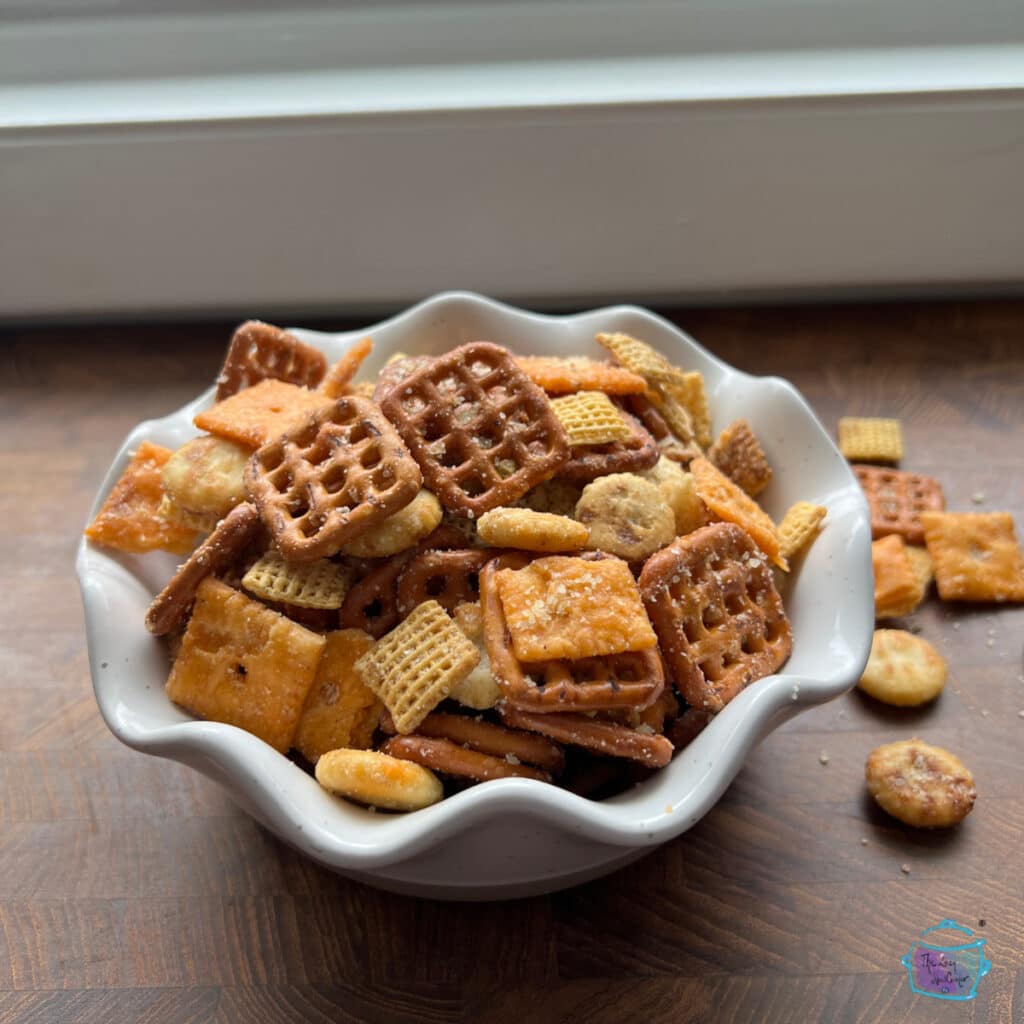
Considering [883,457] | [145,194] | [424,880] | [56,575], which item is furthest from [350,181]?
[424,880]

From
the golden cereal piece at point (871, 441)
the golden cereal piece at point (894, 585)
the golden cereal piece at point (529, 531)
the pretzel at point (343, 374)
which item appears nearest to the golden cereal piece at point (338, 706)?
the golden cereal piece at point (529, 531)

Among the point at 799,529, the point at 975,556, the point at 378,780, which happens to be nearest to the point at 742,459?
Result: the point at 799,529

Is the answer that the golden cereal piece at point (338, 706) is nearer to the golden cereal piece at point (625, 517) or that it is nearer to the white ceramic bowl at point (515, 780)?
the white ceramic bowl at point (515, 780)

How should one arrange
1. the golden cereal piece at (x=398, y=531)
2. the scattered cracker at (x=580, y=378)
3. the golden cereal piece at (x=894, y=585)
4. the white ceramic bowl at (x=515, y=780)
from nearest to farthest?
1. the white ceramic bowl at (x=515, y=780)
2. the golden cereal piece at (x=398, y=531)
3. the scattered cracker at (x=580, y=378)
4. the golden cereal piece at (x=894, y=585)

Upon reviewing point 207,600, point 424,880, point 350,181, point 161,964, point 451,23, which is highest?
point 451,23

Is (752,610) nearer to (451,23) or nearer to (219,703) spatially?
(219,703)

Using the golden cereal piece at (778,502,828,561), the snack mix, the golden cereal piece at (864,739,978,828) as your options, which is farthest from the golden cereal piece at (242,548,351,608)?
the golden cereal piece at (864,739,978,828)
